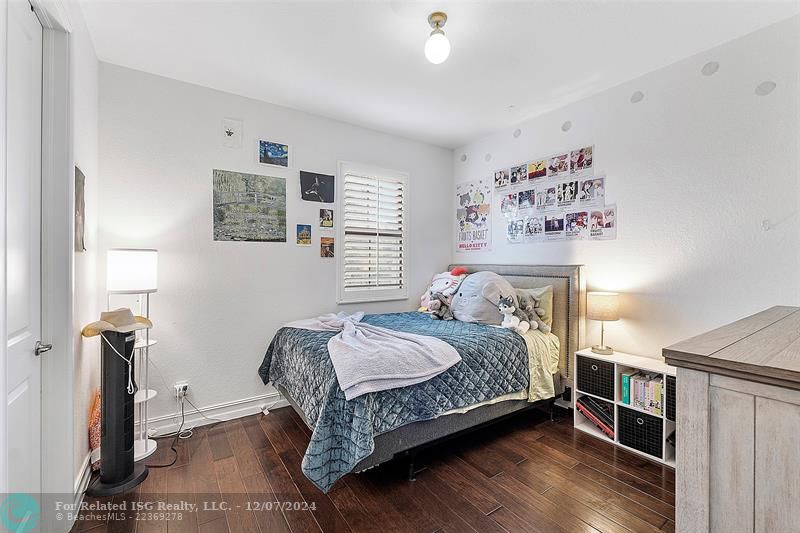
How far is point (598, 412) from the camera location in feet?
8.46

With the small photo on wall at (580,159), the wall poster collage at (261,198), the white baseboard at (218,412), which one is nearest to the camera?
the white baseboard at (218,412)

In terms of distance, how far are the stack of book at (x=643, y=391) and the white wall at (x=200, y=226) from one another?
2.46m

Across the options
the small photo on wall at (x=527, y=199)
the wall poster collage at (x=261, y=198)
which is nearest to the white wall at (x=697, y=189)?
the small photo on wall at (x=527, y=199)

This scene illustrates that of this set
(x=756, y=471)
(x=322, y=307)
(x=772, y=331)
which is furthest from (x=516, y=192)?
(x=756, y=471)

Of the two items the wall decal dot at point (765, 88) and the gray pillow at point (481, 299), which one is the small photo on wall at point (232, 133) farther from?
the wall decal dot at point (765, 88)

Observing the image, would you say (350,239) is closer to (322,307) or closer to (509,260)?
(322,307)

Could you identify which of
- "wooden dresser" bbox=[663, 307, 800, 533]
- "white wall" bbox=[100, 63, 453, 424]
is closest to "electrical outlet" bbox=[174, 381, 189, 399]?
"white wall" bbox=[100, 63, 453, 424]

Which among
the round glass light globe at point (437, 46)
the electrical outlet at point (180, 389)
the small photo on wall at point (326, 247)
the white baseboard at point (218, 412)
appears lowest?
the white baseboard at point (218, 412)

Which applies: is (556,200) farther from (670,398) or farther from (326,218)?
(326,218)

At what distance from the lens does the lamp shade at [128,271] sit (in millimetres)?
2082

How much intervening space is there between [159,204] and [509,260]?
311cm

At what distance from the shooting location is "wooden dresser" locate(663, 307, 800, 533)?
0.72m

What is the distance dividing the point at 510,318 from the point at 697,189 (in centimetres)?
153

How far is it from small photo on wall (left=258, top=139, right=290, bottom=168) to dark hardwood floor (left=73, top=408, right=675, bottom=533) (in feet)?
7.26
